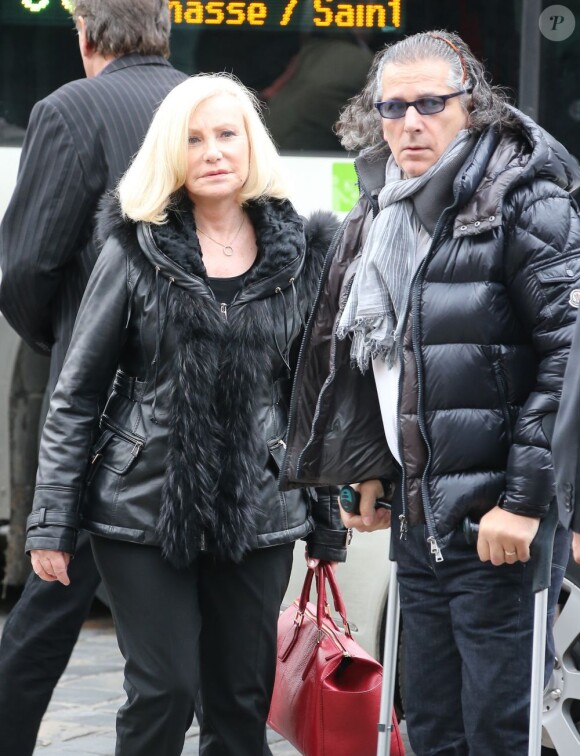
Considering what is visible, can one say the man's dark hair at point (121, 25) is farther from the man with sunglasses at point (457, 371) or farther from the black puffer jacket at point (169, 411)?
the man with sunglasses at point (457, 371)

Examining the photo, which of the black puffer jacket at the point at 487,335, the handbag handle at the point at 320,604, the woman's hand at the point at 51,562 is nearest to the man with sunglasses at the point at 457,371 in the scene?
the black puffer jacket at the point at 487,335

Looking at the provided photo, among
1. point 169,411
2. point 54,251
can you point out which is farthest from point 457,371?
point 54,251

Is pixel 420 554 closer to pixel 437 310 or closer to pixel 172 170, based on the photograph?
pixel 437 310

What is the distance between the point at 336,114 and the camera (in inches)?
229

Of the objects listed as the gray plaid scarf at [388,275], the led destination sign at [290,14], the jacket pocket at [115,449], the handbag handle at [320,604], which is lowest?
the handbag handle at [320,604]

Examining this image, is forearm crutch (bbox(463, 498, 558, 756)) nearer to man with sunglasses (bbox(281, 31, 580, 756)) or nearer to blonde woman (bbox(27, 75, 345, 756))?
man with sunglasses (bbox(281, 31, 580, 756))

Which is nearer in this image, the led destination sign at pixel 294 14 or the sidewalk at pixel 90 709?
the sidewalk at pixel 90 709

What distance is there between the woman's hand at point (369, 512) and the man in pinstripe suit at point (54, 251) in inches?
40.4

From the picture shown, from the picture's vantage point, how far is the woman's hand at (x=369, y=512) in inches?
143

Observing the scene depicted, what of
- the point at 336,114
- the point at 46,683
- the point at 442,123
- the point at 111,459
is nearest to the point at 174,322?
the point at 111,459

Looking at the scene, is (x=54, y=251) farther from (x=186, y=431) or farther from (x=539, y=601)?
(x=539, y=601)

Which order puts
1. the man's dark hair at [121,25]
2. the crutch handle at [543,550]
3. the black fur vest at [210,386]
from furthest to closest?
1. the man's dark hair at [121,25]
2. the black fur vest at [210,386]
3. the crutch handle at [543,550]

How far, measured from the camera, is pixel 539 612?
3.14 metres

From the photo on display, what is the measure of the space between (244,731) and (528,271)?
1.45m
